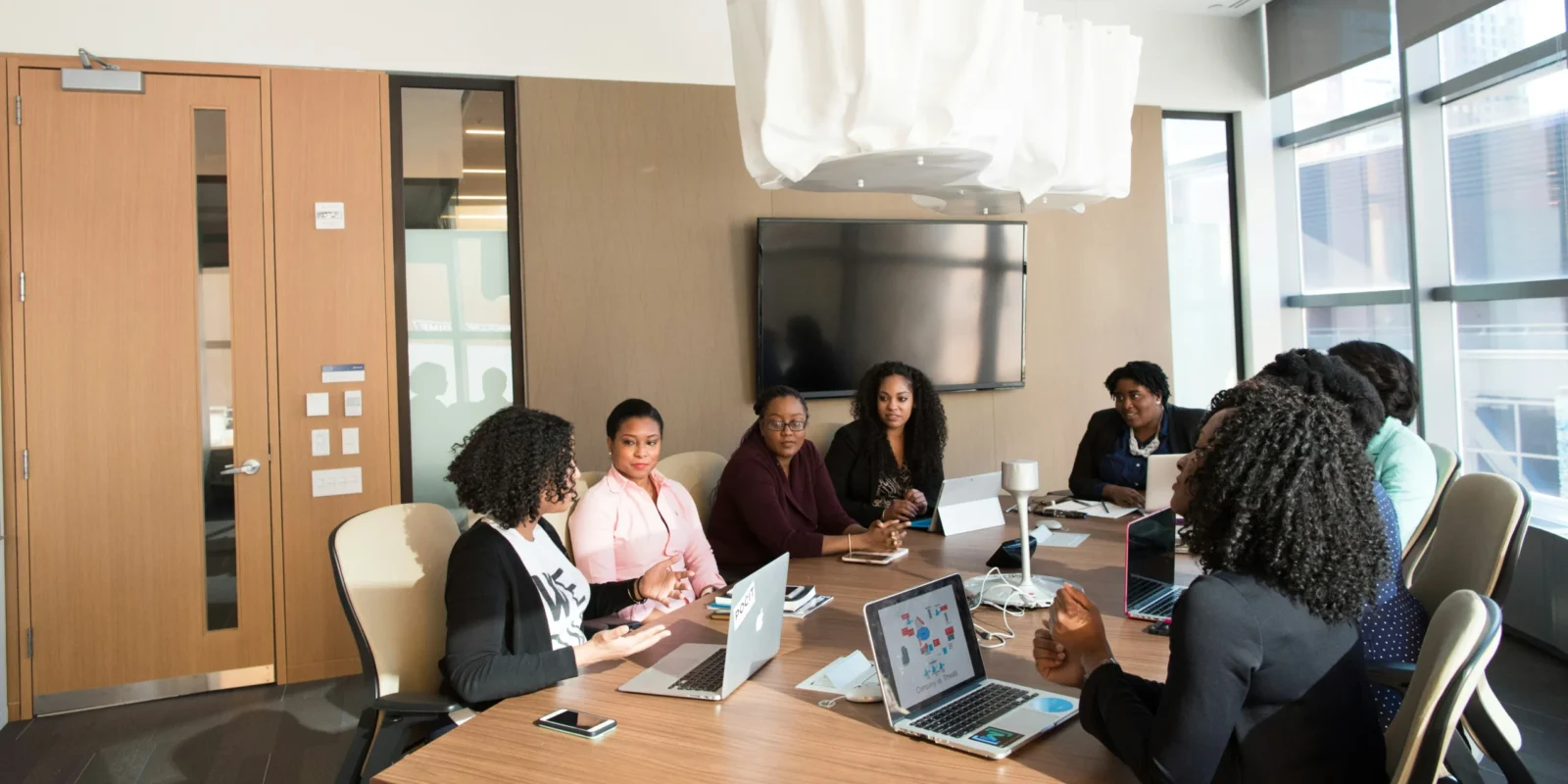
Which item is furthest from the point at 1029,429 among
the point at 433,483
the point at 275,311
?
the point at 275,311

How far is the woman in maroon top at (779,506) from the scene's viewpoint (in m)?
3.23

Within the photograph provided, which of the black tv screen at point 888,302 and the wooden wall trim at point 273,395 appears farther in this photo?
the black tv screen at point 888,302

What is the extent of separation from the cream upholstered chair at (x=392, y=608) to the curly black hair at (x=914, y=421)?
2158 millimetres

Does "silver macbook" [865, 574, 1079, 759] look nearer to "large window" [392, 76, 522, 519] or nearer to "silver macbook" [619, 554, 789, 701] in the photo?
"silver macbook" [619, 554, 789, 701]

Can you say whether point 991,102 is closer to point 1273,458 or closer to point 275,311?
point 1273,458

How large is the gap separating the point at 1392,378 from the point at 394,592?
118 inches

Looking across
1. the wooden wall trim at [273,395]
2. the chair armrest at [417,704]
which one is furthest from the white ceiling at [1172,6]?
the chair armrest at [417,704]

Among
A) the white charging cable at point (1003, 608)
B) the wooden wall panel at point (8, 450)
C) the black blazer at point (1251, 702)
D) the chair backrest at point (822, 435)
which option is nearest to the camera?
the black blazer at point (1251, 702)

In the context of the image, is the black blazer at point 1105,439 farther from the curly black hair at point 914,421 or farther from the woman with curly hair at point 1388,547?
the woman with curly hair at point 1388,547

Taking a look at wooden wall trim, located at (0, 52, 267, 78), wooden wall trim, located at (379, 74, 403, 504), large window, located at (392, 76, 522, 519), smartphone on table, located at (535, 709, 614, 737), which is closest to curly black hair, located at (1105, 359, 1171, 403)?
large window, located at (392, 76, 522, 519)

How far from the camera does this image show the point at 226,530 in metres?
4.23

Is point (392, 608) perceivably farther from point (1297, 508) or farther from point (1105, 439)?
point (1105, 439)

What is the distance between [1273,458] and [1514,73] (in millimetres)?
3802

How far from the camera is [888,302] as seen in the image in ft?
16.4
